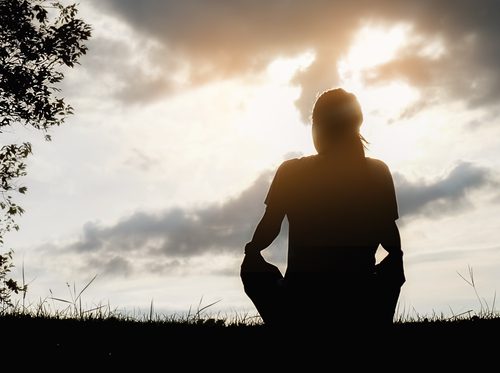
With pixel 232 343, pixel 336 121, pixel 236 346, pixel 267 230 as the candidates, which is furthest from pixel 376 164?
pixel 232 343

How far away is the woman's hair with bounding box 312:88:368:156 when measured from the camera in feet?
18.7

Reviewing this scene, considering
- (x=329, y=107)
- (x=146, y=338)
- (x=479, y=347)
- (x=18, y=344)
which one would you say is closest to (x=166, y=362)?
(x=146, y=338)

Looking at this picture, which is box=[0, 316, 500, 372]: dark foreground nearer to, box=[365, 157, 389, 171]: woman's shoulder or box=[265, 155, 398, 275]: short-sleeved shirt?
box=[265, 155, 398, 275]: short-sleeved shirt

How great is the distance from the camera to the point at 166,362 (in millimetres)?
6648

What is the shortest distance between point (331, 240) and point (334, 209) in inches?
10.7

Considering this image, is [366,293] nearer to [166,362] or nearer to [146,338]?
[166,362]

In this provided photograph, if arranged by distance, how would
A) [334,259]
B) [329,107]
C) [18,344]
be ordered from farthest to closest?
[18,344] → [329,107] → [334,259]

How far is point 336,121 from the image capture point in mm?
5742

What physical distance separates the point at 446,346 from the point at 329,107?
3.95m

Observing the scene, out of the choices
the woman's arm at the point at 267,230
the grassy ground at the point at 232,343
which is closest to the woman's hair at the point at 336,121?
the woman's arm at the point at 267,230

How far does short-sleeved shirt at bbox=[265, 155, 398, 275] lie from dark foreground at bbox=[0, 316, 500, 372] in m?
0.65

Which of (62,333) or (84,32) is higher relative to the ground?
(84,32)

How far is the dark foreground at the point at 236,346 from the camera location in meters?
5.43

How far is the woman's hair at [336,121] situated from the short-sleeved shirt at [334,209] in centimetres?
20
